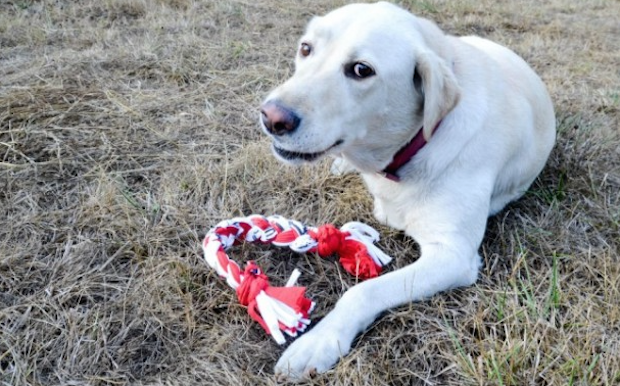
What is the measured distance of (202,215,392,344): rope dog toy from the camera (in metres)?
1.75

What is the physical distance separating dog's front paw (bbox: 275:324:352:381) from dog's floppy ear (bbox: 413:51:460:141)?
77 cm

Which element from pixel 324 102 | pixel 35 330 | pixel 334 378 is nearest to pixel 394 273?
Answer: pixel 334 378

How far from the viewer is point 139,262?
1.99 m

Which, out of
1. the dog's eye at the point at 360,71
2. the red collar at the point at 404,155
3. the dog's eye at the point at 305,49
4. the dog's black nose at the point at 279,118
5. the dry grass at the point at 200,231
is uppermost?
the dog's eye at the point at 360,71

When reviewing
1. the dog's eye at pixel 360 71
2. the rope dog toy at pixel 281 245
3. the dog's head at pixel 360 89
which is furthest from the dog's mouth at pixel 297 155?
the rope dog toy at pixel 281 245

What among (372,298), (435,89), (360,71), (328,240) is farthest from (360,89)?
(372,298)

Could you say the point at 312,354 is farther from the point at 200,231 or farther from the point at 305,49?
the point at 305,49

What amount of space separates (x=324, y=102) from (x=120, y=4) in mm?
3348

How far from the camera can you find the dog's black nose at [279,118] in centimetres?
169

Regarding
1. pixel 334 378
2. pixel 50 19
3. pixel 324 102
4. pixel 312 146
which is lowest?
pixel 50 19

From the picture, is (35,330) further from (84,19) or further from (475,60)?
(84,19)

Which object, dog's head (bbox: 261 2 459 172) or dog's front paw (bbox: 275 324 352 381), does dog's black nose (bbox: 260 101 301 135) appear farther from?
dog's front paw (bbox: 275 324 352 381)

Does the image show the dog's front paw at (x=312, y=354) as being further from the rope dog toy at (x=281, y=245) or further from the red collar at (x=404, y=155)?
the red collar at (x=404, y=155)

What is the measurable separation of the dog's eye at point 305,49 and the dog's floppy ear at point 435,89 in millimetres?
412
